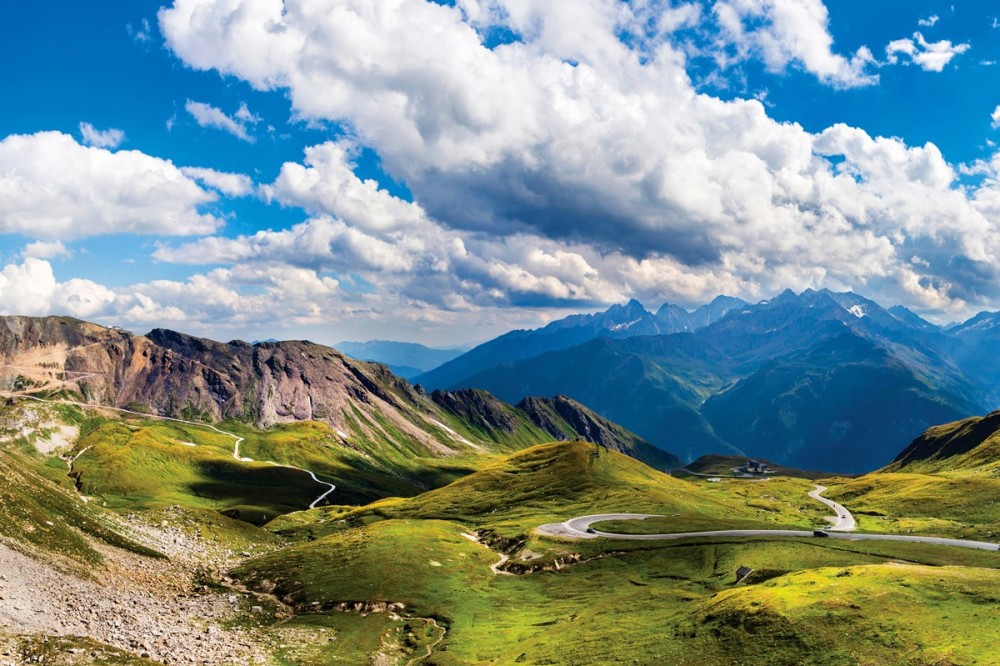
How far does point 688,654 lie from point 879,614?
792 inches

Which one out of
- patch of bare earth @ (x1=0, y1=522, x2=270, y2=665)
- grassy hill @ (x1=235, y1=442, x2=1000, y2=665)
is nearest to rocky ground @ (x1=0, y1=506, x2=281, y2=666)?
patch of bare earth @ (x1=0, y1=522, x2=270, y2=665)

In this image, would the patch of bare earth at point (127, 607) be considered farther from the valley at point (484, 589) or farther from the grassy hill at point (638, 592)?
the grassy hill at point (638, 592)

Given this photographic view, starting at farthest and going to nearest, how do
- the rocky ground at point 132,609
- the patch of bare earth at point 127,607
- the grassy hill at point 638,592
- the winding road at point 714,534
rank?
the winding road at point 714,534 → the patch of bare earth at point 127,607 → the rocky ground at point 132,609 → the grassy hill at point 638,592

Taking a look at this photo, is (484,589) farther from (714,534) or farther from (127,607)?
(127,607)

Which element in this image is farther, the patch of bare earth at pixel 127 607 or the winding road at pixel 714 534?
the winding road at pixel 714 534

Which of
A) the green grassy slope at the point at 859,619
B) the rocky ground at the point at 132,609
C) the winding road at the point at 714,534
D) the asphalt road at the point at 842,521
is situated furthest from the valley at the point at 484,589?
the asphalt road at the point at 842,521

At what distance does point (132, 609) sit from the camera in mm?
76062

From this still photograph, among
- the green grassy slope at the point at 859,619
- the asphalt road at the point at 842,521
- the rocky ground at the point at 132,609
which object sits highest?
the green grassy slope at the point at 859,619

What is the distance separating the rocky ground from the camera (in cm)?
6162

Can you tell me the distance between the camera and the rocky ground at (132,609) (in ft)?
202

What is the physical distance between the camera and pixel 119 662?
55.4 meters

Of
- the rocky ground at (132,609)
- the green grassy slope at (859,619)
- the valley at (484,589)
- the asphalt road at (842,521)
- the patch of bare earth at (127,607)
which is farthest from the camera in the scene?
the asphalt road at (842,521)

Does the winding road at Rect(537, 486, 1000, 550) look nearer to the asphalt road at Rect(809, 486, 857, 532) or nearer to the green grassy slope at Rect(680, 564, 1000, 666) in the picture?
the asphalt road at Rect(809, 486, 857, 532)

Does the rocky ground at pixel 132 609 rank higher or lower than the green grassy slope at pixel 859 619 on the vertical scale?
lower
